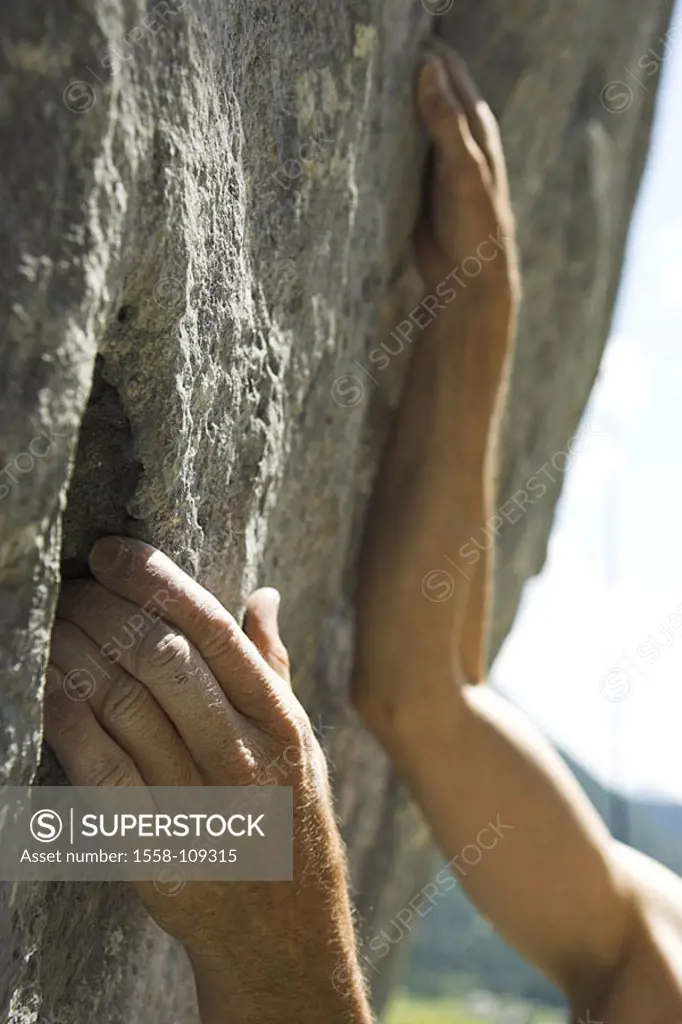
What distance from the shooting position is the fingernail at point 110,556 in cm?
113

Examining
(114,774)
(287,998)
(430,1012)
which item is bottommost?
(430,1012)

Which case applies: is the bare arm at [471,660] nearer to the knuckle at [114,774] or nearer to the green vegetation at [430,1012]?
the knuckle at [114,774]

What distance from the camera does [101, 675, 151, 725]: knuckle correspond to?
1097 mm

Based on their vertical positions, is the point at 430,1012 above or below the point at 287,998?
below

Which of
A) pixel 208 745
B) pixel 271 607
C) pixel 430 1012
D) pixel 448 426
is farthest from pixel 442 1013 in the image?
pixel 208 745

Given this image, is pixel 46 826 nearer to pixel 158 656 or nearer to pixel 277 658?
pixel 158 656

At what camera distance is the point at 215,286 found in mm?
1231

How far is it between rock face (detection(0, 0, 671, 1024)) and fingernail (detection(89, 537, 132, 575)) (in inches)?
1.3

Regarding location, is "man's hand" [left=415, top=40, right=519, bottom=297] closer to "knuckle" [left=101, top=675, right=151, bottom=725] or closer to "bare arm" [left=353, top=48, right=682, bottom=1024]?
"bare arm" [left=353, top=48, right=682, bottom=1024]

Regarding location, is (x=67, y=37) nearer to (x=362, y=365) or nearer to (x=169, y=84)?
(x=169, y=84)

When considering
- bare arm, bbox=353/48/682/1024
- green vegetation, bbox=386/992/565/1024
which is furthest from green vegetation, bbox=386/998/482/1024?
bare arm, bbox=353/48/682/1024

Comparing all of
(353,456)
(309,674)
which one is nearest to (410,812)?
(309,674)

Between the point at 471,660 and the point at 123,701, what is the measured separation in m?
1.16

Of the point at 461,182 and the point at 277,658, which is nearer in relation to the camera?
the point at 277,658
